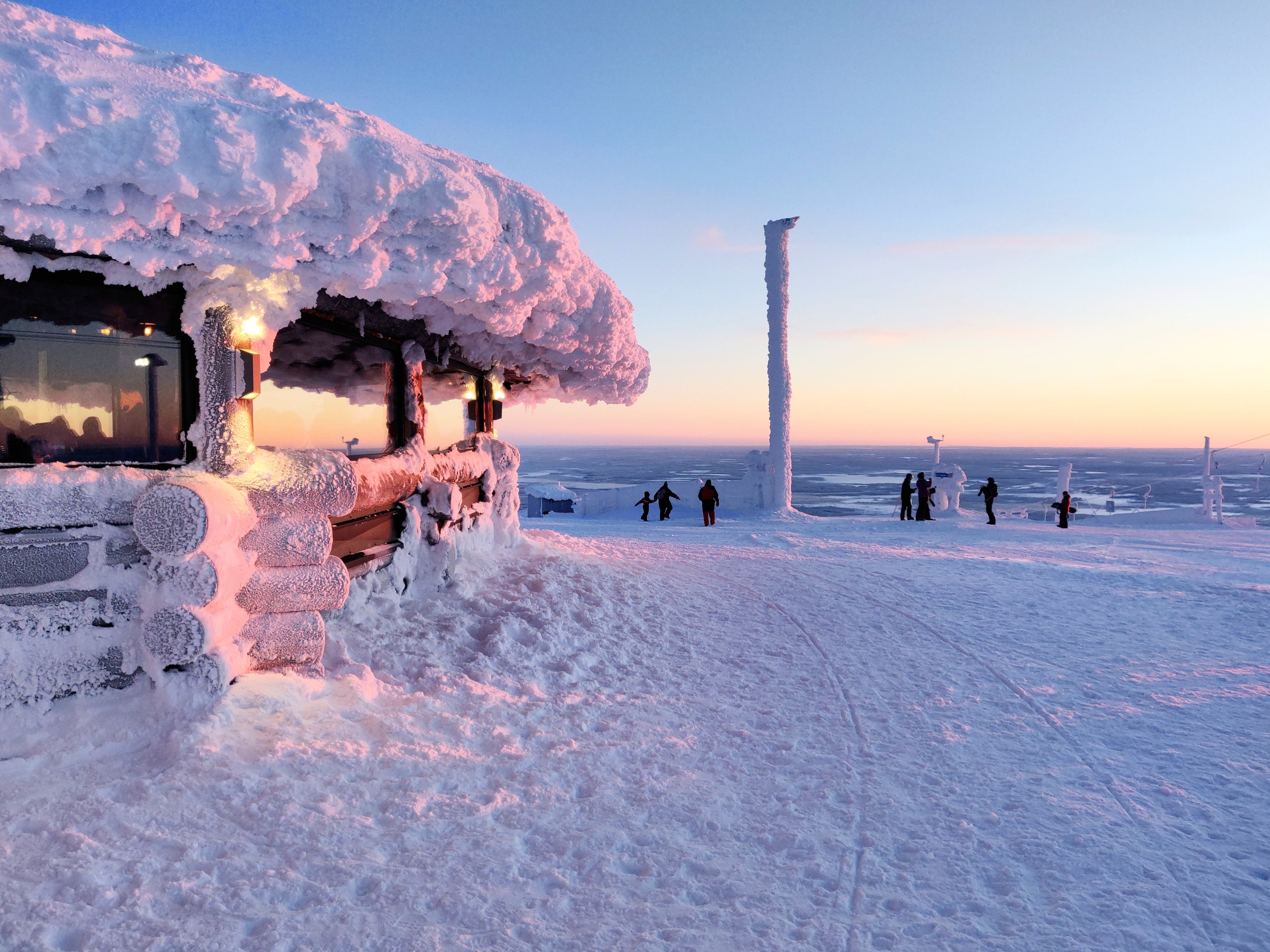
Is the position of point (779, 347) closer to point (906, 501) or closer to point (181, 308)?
point (906, 501)

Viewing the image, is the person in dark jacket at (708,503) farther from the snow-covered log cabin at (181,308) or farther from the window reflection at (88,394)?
the window reflection at (88,394)

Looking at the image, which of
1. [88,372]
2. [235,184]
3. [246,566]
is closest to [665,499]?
[246,566]

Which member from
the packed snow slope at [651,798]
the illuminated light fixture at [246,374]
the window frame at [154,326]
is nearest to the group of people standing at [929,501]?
the packed snow slope at [651,798]

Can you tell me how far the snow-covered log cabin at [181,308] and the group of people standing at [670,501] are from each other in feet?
41.8

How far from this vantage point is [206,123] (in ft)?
12.4

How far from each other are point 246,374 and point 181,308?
59cm

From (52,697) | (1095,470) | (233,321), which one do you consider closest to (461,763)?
(52,697)

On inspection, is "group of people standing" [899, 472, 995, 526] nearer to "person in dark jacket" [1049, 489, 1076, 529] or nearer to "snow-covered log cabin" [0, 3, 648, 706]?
"person in dark jacket" [1049, 489, 1076, 529]

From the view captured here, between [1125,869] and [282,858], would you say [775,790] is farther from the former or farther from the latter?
[282,858]

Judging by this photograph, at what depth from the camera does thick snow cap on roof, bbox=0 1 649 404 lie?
3543 mm

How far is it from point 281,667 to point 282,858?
184 cm

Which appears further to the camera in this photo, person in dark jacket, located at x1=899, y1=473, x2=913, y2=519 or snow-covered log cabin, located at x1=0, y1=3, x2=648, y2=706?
person in dark jacket, located at x1=899, y1=473, x2=913, y2=519

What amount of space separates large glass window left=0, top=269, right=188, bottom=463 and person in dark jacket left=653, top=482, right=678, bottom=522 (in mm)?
15939

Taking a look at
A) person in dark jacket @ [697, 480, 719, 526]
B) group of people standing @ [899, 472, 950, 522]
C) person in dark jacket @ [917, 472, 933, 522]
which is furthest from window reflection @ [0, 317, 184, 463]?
person in dark jacket @ [917, 472, 933, 522]
